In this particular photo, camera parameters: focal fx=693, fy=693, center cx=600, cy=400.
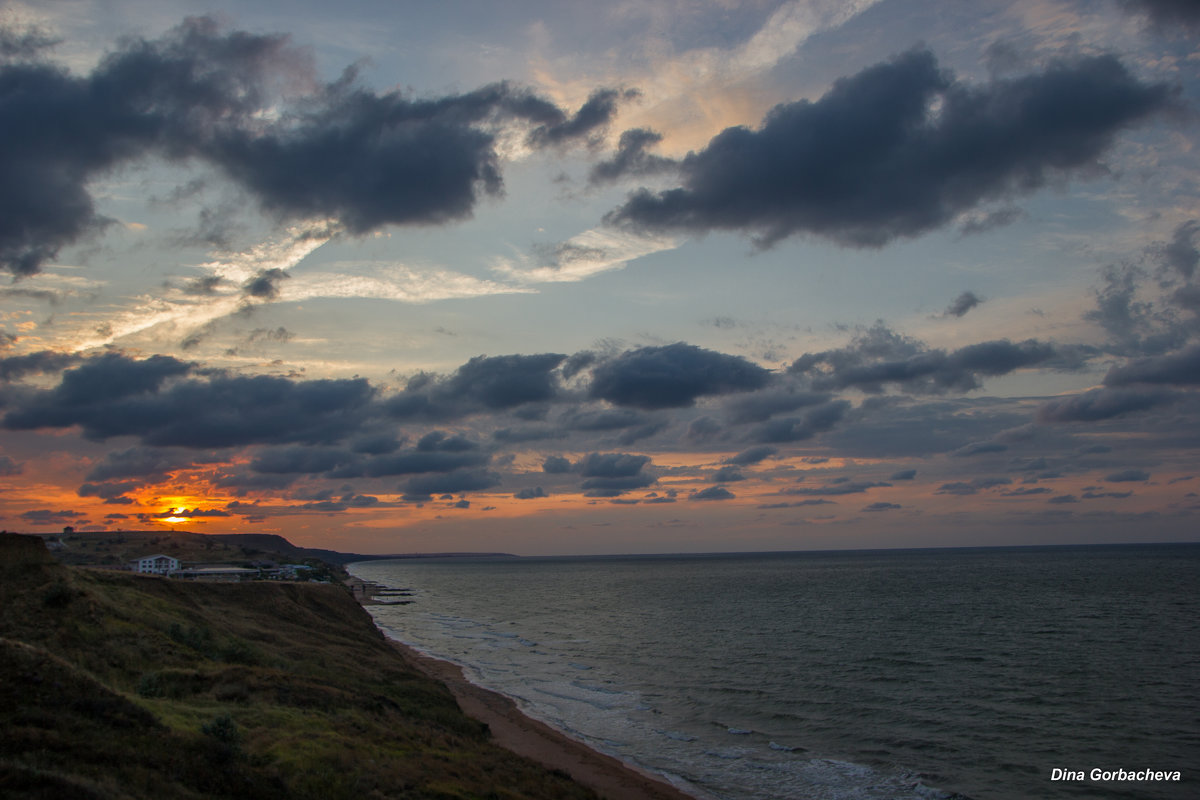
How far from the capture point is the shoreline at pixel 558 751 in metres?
31.5

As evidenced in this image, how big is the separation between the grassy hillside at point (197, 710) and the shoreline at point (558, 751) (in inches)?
110

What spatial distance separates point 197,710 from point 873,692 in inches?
1669

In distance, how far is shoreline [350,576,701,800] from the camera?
3155 centimetres

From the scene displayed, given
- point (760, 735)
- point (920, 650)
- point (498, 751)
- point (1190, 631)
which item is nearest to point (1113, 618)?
point (1190, 631)

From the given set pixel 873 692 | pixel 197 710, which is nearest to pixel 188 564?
pixel 197 710

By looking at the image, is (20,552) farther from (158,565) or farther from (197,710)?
(158,565)

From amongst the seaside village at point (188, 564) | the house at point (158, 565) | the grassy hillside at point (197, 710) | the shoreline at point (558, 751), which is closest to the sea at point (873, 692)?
the shoreline at point (558, 751)

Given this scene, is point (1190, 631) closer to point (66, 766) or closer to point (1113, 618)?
point (1113, 618)

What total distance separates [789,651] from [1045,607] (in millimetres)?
56166

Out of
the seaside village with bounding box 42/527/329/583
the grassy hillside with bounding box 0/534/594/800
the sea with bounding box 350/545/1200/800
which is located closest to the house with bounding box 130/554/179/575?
the seaside village with bounding box 42/527/329/583

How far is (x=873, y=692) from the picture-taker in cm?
4878

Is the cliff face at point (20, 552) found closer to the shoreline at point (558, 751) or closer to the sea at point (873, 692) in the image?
the shoreline at point (558, 751)

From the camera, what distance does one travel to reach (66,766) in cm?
1485

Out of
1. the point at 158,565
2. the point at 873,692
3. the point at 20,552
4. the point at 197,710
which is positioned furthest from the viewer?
the point at 158,565
